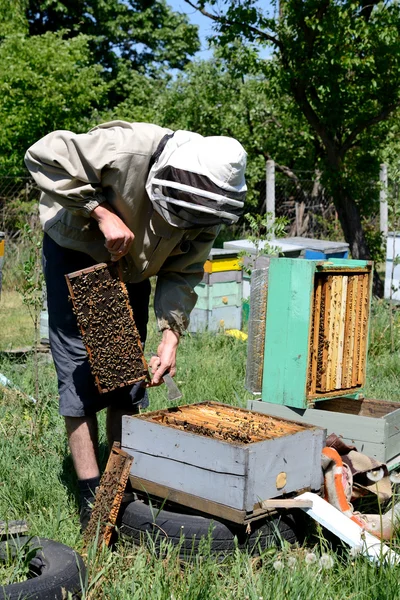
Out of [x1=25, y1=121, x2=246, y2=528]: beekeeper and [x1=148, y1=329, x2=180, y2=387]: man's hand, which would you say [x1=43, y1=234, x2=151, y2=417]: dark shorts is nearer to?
[x1=25, y1=121, x2=246, y2=528]: beekeeper

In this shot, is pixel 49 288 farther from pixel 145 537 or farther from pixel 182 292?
pixel 145 537

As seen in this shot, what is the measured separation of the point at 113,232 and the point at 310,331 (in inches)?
42.7

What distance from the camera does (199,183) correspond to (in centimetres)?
247

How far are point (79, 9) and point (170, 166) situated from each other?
18.4m

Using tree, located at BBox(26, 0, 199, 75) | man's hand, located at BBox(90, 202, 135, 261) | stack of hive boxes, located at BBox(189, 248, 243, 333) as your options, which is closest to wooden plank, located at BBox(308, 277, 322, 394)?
man's hand, located at BBox(90, 202, 135, 261)

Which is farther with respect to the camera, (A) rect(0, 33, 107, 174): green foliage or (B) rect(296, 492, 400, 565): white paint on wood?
(A) rect(0, 33, 107, 174): green foliage

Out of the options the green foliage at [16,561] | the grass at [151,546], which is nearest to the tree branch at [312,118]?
the grass at [151,546]

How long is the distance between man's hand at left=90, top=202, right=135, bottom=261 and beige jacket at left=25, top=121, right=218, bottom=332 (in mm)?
39

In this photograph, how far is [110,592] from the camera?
7.20 ft

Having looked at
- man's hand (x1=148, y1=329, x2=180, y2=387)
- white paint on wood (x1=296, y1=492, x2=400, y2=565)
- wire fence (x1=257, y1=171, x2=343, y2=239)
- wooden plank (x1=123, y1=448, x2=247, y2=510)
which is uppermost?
wire fence (x1=257, y1=171, x2=343, y2=239)

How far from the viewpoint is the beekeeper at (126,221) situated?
99.0 inches

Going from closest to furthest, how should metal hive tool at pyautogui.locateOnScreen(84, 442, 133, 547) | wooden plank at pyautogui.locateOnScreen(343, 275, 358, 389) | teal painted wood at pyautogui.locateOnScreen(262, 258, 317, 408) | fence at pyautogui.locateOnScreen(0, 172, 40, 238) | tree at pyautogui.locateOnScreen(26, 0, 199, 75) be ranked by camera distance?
metal hive tool at pyautogui.locateOnScreen(84, 442, 133, 547), teal painted wood at pyautogui.locateOnScreen(262, 258, 317, 408), wooden plank at pyautogui.locateOnScreen(343, 275, 358, 389), fence at pyautogui.locateOnScreen(0, 172, 40, 238), tree at pyautogui.locateOnScreen(26, 0, 199, 75)

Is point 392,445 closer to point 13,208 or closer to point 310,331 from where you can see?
point 310,331

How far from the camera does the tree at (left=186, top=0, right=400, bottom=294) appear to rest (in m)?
7.80
